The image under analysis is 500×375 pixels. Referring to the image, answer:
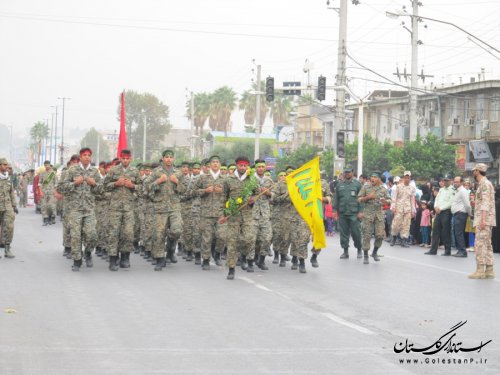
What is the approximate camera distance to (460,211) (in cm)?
2298

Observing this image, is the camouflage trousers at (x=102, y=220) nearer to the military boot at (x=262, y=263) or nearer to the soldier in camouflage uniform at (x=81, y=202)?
the soldier in camouflage uniform at (x=81, y=202)

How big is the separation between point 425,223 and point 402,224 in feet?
1.95

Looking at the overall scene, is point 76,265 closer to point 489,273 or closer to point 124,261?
point 124,261

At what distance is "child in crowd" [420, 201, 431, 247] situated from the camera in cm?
2652

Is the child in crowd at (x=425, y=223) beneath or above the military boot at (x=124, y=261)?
above

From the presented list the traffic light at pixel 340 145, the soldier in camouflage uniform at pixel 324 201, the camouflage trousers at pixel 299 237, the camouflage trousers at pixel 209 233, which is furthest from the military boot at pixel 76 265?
the traffic light at pixel 340 145

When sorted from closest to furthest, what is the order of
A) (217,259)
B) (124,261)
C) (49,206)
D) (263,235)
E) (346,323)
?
(346,323)
(124,261)
(263,235)
(217,259)
(49,206)

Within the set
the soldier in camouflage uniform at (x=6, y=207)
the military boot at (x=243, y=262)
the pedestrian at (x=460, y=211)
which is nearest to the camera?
the military boot at (x=243, y=262)

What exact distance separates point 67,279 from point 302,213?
4466 mm

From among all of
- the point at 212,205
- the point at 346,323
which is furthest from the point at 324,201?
the point at 346,323

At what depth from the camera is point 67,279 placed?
611 inches

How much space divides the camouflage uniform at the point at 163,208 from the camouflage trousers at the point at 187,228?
2.10 meters

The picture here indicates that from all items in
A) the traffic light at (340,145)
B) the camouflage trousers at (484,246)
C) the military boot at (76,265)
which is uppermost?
the traffic light at (340,145)

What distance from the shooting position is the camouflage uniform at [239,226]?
53.6 ft
